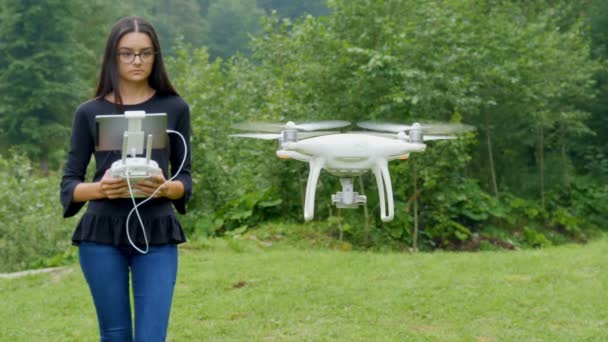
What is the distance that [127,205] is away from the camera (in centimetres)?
270

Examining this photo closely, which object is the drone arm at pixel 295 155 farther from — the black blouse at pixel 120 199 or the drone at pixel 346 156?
the black blouse at pixel 120 199

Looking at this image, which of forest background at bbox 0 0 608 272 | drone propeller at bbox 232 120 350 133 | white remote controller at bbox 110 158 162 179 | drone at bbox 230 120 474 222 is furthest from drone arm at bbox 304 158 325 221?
forest background at bbox 0 0 608 272

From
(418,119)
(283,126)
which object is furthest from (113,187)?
(418,119)

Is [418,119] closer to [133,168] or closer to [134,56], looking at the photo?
[134,56]

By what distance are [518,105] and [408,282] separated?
7234 mm

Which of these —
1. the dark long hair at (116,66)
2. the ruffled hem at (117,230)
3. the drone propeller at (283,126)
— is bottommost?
the ruffled hem at (117,230)

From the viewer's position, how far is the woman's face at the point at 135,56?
266 centimetres

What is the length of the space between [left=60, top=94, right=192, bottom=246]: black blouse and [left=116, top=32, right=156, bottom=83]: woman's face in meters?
0.11

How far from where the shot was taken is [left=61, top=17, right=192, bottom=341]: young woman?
2.67 meters

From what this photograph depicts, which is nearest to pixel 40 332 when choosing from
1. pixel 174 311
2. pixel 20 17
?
pixel 174 311

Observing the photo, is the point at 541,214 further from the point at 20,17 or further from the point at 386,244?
the point at 20,17

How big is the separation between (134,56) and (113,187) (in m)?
0.44

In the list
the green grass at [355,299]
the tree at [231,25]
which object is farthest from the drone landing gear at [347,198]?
the tree at [231,25]

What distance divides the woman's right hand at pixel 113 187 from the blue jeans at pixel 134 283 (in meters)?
0.21
